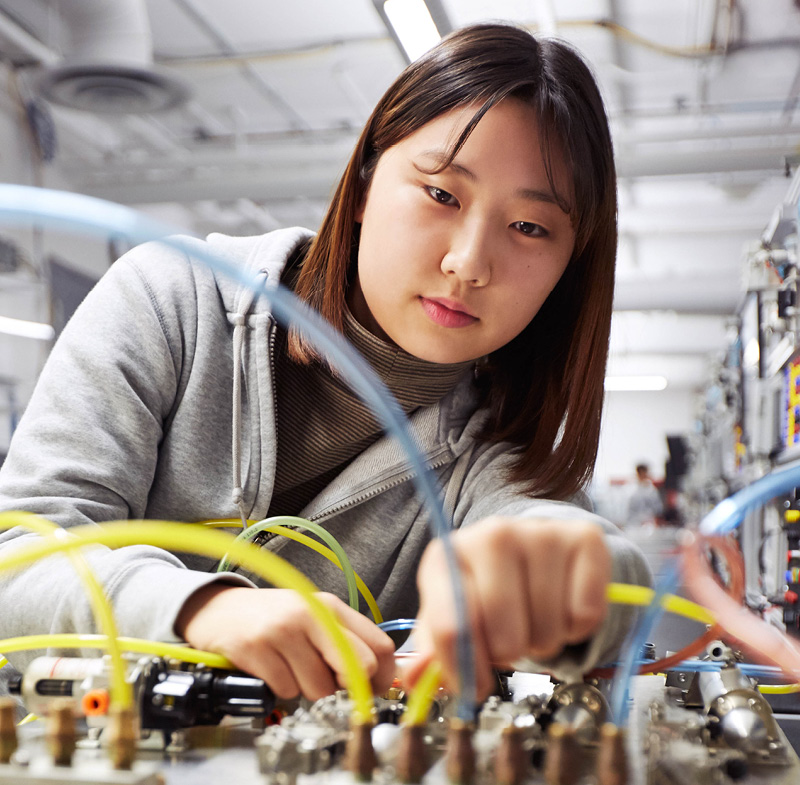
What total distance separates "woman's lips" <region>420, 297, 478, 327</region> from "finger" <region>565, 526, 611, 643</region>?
40 cm

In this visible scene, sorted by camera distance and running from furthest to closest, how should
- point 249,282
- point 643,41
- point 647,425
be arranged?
point 647,425 → point 643,41 → point 249,282

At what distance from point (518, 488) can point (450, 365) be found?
176 millimetres

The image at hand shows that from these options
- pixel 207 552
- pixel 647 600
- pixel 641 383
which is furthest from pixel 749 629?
pixel 641 383

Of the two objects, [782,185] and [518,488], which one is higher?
[782,185]

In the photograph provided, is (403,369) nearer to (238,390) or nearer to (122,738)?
(238,390)

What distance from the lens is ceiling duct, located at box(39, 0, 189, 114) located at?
303 cm

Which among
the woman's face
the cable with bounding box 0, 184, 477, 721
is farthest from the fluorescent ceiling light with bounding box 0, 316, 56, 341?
the cable with bounding box 0, 184, 477, 721

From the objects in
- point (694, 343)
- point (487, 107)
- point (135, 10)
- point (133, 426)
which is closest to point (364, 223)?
point (487, 107)

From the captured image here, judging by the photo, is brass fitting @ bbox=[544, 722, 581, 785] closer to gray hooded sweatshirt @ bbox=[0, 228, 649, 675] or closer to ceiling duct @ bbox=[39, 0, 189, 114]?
gray hooded sweatshirt @ bbox=[0, 228, 649, 675]

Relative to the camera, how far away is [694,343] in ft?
33.7

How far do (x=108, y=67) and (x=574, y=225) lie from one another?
2.76 meters

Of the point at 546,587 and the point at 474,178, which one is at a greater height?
the point at 474,178

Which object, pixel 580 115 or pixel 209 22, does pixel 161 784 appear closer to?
pixel 580 115

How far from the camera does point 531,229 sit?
0.75 meters
